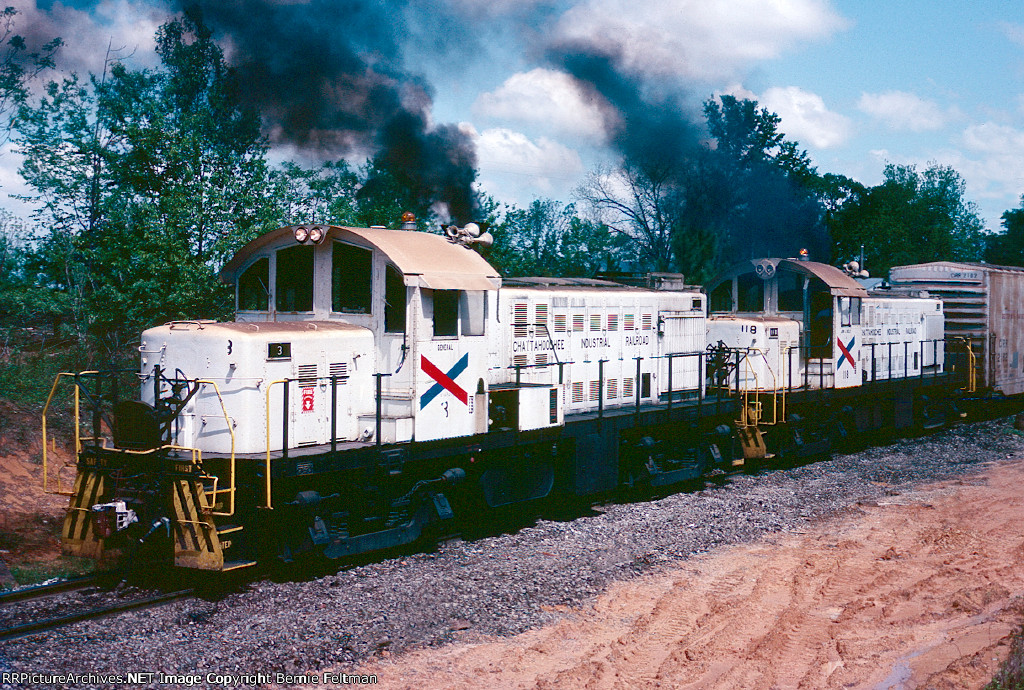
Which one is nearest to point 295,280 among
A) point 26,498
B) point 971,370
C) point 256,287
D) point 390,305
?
point 256,287

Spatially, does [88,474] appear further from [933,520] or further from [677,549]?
[933,520]

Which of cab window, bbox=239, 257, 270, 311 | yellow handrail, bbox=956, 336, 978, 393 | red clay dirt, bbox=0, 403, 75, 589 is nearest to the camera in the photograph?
cab window, bbox=239, 257, 270, 311

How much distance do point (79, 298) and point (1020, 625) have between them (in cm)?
1634

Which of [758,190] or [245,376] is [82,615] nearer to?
[245,376]

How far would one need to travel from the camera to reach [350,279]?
1052 centimetres

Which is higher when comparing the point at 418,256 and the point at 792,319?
the point at 418,256

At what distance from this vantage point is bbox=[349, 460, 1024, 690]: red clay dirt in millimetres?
7207

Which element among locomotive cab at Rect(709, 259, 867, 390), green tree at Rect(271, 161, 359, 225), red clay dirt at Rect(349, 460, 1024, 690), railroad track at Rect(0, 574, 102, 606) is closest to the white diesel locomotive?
railroad track at Rect(0, 574, 102, 606)

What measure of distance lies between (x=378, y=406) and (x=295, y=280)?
87.1 inches

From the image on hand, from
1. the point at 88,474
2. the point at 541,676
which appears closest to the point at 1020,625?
the point at 541,676

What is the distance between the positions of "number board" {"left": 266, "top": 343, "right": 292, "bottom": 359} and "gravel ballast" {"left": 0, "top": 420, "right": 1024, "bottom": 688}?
2.38 meters

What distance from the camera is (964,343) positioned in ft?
78.2

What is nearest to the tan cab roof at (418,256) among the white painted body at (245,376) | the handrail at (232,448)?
the white painted body at (245,376)

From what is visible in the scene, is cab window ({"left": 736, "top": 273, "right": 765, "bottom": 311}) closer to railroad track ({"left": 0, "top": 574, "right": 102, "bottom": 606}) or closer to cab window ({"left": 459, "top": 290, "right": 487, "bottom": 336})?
cab window ({"left": 459, "top": 290, "right": 487, "bottom": 336})
